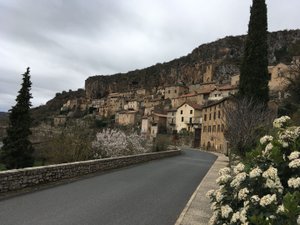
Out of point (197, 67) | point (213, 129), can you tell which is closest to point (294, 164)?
point (213, 129)

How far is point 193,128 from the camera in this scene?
306 feet

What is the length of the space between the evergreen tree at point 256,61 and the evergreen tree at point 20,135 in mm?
22472

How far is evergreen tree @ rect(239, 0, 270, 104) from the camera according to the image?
2930 cm

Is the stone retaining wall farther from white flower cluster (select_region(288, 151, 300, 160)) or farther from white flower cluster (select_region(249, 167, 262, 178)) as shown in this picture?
white flower cluster (select_region(288, 151, 300, 160))

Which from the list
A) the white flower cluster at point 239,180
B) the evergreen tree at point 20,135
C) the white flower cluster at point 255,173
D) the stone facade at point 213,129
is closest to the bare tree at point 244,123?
the white flower cluster at point 239,180

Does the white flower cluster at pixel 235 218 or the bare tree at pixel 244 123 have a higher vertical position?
the bare tree at pixel 244 123

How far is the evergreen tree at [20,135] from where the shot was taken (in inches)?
1448

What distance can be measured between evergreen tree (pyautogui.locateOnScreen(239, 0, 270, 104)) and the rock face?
253 feet

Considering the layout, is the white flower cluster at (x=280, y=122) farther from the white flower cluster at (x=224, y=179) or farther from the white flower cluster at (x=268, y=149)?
the white flower cluster at (x=224, y=179)

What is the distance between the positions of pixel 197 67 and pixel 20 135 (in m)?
109

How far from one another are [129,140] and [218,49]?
374 feet

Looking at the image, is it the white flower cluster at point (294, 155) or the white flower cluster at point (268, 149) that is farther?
the white flower cluster at point (268, 149)

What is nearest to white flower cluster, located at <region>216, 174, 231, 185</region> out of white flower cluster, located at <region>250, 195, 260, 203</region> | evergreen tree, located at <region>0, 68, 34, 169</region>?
white flower cluster, located at <region>250, 195, 260, 203</region>

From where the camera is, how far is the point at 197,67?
460 feet
